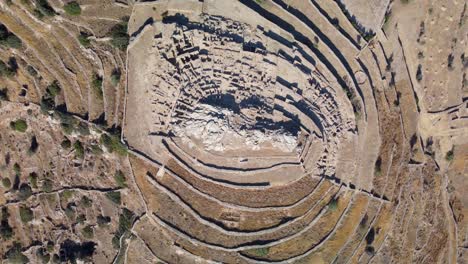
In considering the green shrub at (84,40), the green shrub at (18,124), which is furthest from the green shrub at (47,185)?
the green shrub at (84,40)

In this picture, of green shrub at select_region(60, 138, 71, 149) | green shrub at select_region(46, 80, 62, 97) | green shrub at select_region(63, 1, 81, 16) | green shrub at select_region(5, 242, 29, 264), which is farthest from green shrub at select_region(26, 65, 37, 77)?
green shrub at select_region(5, 242, 29, 264)

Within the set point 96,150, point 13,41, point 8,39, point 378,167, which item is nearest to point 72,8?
point 13,41

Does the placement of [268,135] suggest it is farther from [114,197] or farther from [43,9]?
[43,9]

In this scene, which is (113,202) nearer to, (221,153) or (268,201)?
(221,153)

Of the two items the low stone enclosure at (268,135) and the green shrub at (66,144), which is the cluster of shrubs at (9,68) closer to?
the green shrub at (66,144)

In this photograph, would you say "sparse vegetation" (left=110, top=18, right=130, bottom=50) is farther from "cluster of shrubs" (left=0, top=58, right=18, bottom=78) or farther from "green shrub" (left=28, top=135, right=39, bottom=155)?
→ "green shrub" (left=28, top=135, right=39, bottom=155)

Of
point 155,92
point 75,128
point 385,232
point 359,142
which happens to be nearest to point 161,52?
point 155,92
